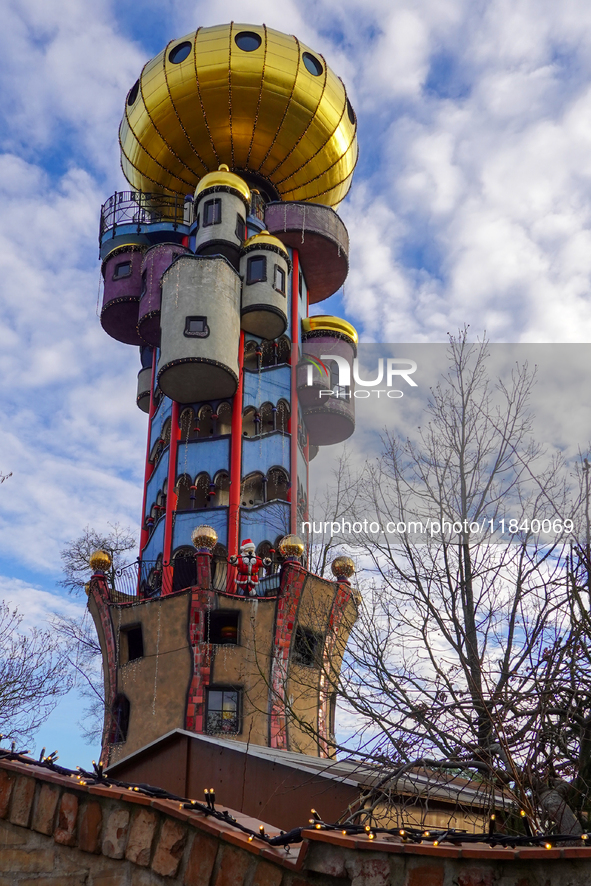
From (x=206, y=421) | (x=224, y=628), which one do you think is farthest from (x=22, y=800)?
(x=206, y=421)

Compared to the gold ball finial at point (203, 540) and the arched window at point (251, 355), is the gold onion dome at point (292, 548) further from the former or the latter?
the arched window at point (251, 355)

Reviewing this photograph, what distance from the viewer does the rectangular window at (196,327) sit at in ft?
64.4

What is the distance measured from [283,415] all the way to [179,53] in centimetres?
1109

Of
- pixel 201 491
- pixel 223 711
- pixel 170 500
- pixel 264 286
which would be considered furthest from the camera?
pixel 264 286

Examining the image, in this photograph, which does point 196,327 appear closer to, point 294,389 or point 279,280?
point 279,280

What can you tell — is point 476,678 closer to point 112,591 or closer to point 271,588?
point 271,588

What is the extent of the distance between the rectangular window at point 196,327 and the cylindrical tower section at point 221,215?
2.81m

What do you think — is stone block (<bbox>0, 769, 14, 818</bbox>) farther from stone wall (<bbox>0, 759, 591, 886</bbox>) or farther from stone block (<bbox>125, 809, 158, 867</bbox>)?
stone block (<bbox>125, 809, 158, 867</bbox>)

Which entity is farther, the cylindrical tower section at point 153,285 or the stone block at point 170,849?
the cylindrical tower section at point 153,285

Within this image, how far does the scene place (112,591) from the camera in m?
18.6

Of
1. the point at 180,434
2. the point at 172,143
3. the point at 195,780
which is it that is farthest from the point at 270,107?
the point at 195,780

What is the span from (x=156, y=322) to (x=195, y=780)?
14.1 meters

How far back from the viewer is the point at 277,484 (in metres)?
20.7

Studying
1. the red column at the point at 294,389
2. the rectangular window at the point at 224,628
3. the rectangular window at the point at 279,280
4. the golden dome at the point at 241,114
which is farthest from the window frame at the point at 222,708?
the golden dome at the point at 241,114
